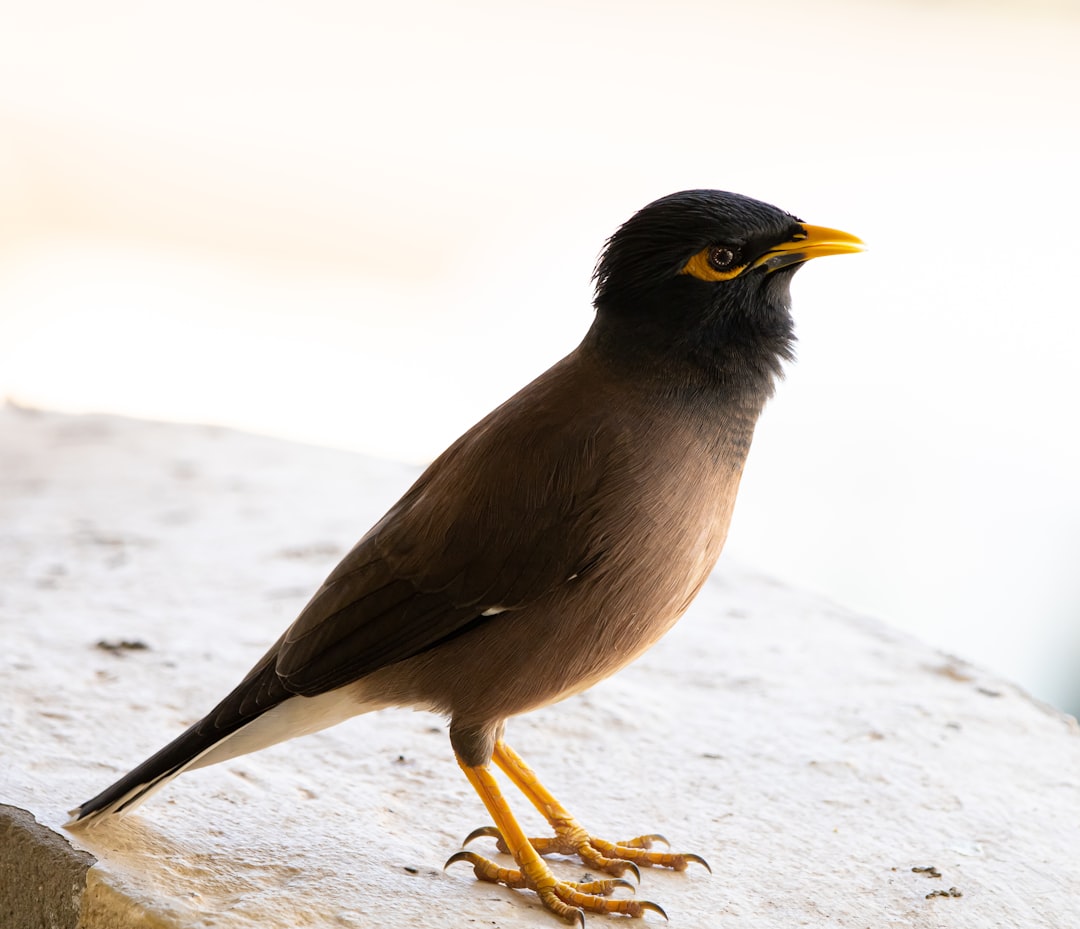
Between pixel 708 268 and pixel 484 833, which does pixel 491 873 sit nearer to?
pixel 484 833

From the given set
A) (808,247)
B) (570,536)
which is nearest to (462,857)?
(570,536)

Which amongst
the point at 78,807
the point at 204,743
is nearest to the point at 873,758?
the point at 204,743

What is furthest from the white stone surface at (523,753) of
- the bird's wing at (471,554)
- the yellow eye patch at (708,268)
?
the yellow eye patch at (708,268)

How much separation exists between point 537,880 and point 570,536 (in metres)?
0.76

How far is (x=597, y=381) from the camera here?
2.78 meters

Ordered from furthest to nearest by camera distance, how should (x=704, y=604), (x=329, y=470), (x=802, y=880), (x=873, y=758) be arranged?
1. (x=329, y=470)
2. (x=704, y=604)
3. (x=873, y=758)
4. (x=802, y=880)

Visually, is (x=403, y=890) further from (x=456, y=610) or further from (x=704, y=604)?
(x=704, y=604)

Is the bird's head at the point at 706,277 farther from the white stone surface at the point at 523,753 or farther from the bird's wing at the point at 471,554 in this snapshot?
the white stone surface at the point at 523,753

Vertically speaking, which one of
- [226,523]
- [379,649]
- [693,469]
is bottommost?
[226,523]

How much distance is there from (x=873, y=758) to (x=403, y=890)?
1.55 meters

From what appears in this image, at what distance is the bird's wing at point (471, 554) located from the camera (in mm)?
2639

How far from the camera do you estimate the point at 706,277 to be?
8.95 ft

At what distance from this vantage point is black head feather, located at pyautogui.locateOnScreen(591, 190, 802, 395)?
2.72 metres

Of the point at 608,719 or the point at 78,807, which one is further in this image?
the point at 608,719
